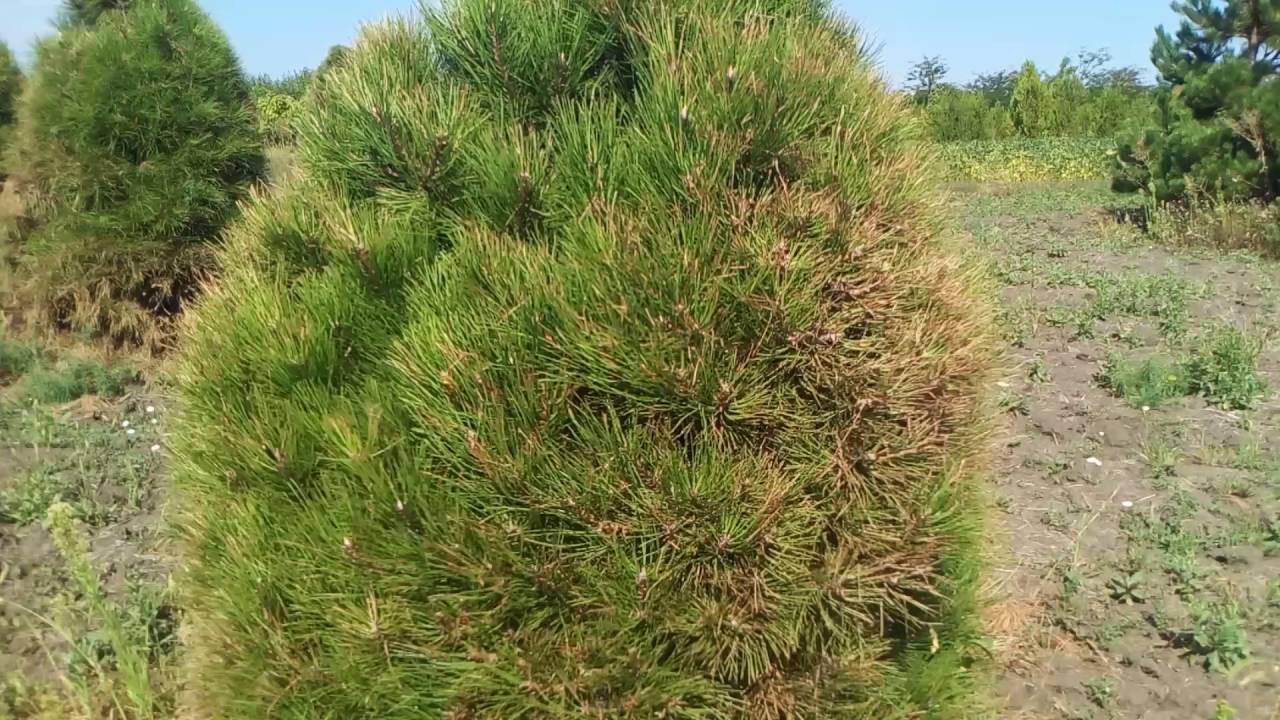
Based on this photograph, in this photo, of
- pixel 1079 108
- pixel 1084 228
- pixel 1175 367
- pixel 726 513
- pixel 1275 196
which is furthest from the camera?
pixel 1079 108

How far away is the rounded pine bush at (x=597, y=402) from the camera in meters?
1.98

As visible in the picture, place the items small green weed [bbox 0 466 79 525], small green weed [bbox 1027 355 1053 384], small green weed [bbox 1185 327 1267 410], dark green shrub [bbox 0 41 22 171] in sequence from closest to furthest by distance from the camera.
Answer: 1. small green weed [bbox 0 466 79 525]
2. small green weed [bbox 1185 327 1267 410]
3. small green weed [bbox 1027 355 1053 384]
4. dark green shrub [bbox 0 41 22 171]

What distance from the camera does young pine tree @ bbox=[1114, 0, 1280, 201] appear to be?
37.4 feet

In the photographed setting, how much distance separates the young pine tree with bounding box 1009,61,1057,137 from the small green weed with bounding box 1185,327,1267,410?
31.3 meters

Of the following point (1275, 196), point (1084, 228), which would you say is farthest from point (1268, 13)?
point (1084, 228)

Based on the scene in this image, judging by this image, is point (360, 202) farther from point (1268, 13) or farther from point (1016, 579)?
point (1268, 13)

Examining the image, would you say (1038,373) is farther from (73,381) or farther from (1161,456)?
(73,381)

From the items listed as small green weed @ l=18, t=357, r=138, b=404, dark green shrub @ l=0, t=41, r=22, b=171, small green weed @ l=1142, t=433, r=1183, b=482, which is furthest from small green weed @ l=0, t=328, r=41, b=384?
small green weed @ l=1142, t=433, r=1183, b=482

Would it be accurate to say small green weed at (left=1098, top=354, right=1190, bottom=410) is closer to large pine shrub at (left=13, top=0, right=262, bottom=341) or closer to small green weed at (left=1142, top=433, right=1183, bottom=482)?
small green weed at (left=1142, top=433, right=1183, bottom=482)

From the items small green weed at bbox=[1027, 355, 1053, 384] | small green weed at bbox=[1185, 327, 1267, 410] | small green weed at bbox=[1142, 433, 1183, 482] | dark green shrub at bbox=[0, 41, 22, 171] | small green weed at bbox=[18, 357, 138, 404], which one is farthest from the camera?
dark green shrub at bbox=[0, 41, 22, 171]

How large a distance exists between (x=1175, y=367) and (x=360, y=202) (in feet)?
17.8

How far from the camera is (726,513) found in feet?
6.45

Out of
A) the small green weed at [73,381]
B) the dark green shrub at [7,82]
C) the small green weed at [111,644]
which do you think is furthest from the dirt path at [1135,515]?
the dark green shrub at [7,82]

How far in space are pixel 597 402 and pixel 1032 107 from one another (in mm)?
37630
